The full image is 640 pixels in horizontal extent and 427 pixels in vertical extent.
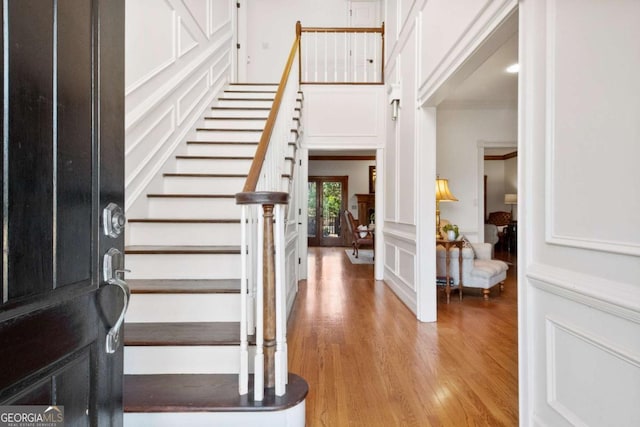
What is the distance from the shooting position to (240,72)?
5.86 meters

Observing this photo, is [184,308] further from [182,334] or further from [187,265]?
[187,265]

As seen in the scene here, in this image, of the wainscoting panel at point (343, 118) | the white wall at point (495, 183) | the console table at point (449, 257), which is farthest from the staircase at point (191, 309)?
the white wall at point (495, 183)

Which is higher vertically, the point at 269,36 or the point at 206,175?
the point at 269,36

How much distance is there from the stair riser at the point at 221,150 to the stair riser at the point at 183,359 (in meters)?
2.16

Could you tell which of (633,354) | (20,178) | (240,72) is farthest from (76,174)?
(240,72)

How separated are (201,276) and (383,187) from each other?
326 cm

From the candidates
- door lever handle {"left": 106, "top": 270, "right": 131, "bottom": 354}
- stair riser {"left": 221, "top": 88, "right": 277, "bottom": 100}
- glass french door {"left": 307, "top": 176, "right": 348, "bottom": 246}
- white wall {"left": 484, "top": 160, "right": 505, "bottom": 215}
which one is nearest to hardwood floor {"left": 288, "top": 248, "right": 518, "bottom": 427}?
door lever handle {"left": 106, "top": 270, "right": 131, "bottom": 354}

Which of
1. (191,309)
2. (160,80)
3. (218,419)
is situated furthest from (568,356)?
(160,80)

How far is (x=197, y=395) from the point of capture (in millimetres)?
1530

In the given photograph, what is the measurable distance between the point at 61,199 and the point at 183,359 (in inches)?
52.0

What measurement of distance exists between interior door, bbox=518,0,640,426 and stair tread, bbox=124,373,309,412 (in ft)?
3.50

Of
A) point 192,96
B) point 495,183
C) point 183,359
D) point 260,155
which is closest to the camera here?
point 183,359

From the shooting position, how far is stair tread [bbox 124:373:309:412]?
56.9 inches

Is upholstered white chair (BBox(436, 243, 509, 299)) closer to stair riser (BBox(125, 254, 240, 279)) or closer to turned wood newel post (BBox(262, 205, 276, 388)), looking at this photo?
stair riser (BBox(125, 254, 240, 279))
